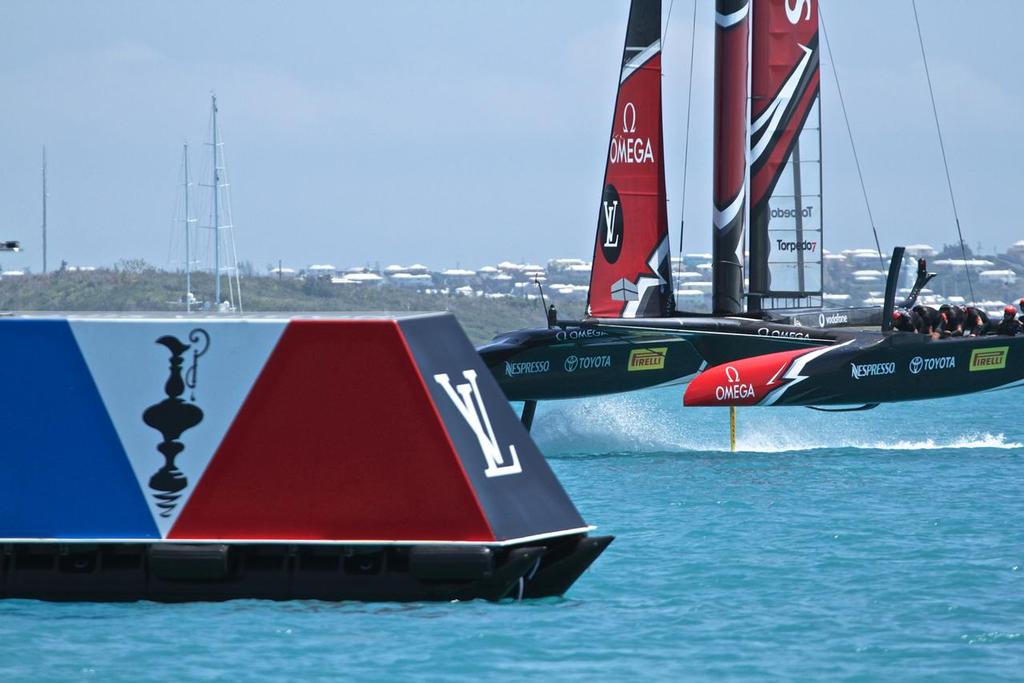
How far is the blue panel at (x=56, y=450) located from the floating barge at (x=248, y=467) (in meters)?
0.01

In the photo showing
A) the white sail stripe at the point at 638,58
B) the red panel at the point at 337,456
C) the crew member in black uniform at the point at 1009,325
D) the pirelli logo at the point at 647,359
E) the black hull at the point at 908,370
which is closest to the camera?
the red panel at the point at 337,456

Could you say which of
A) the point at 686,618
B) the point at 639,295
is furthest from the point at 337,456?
the point at 639,295

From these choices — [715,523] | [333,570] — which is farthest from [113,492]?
[715,523]

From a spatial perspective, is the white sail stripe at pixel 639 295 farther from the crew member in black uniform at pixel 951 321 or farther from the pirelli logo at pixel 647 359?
the crew member in black uniform at pixel 951 321

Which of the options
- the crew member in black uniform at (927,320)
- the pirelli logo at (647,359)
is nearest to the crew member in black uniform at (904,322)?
the crew member in black uniform at (927,320)

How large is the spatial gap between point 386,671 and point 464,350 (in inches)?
87.6

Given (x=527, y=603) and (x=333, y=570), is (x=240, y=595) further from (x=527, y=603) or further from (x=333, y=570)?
(x=527, y=603)

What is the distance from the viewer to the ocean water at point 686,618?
8.38 m

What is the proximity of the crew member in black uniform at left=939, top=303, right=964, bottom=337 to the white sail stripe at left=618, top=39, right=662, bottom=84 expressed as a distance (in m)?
5.89

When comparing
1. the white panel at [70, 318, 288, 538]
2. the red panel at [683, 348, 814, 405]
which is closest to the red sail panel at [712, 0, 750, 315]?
the red panel at [683, 348, 814, 405]

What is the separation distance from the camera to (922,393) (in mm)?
20422

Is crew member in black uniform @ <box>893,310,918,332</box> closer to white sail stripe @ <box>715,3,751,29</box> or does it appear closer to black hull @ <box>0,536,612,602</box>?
white sail stripe @ <box>715,3,751,29</box>

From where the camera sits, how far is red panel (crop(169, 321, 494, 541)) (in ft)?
30.0

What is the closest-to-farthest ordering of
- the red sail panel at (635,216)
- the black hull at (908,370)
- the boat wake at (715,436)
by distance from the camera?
the black hull at (908,370) → the red sail panel at (635,216) → the boat wake at (715,436)
